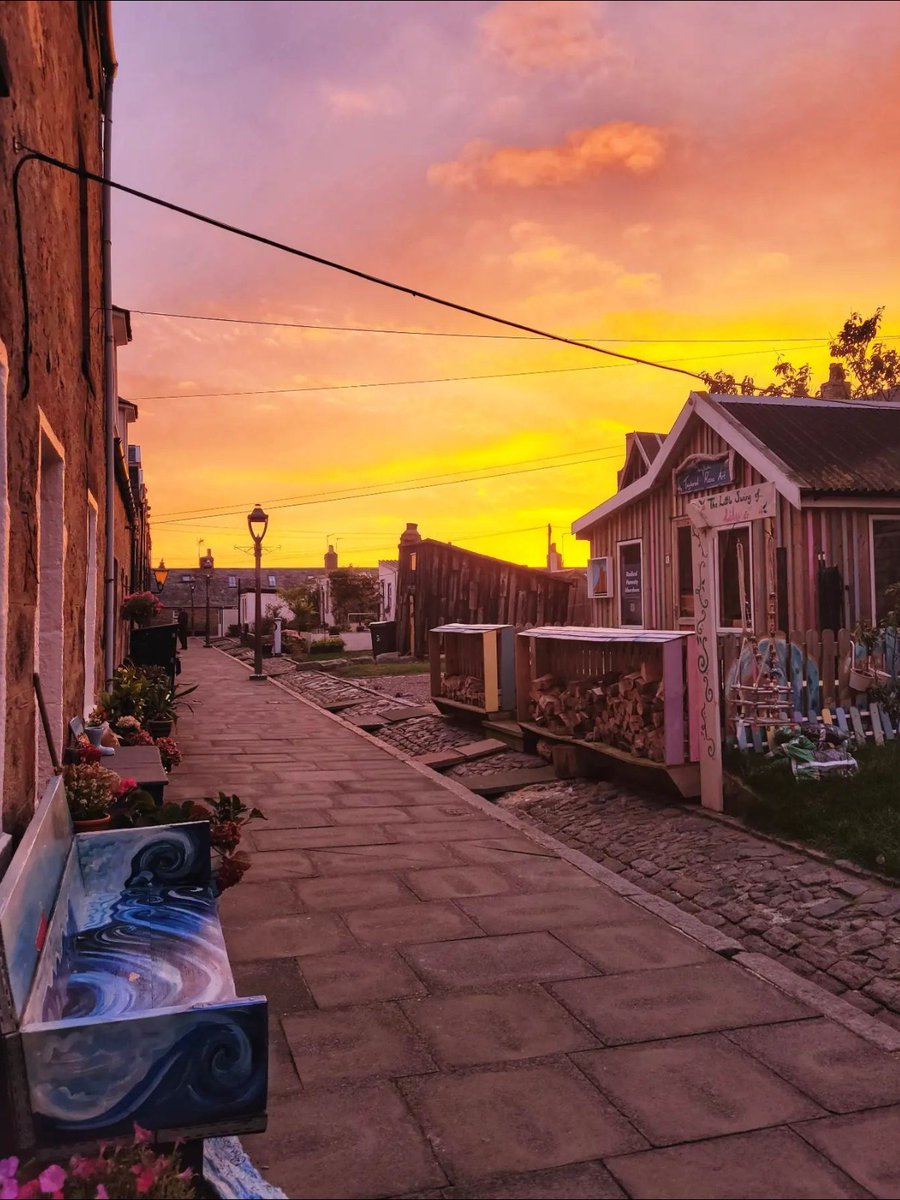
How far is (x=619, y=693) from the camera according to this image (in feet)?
29.4

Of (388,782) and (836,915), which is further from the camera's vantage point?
(388,782)

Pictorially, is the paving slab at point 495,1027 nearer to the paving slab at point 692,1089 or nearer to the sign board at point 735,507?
the paving slab at point 692,1089

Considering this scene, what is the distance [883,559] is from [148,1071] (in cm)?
1165

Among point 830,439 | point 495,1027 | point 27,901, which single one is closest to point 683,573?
point 830,439

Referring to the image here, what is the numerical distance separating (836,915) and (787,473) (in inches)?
296

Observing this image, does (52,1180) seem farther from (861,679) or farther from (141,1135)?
(861,679)

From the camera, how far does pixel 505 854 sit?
274 inches

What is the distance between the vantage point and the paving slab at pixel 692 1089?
3242 mm

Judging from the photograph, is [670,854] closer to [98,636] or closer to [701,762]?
[701,762]

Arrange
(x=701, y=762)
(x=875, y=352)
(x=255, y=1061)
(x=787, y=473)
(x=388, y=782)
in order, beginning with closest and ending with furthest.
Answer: (x=255, y=1061) → (x=701, y=762) → (x=388, y=782) → (x=787, y=473) → (x=875, y=352)

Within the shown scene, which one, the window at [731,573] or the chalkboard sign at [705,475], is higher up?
the chalkboard sign at [705,475]

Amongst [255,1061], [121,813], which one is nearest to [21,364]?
[121,813]

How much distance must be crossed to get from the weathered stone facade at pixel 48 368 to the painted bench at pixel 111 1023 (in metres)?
0.76

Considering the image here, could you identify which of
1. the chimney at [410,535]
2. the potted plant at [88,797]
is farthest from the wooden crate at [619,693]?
the chimney at [410,535]
